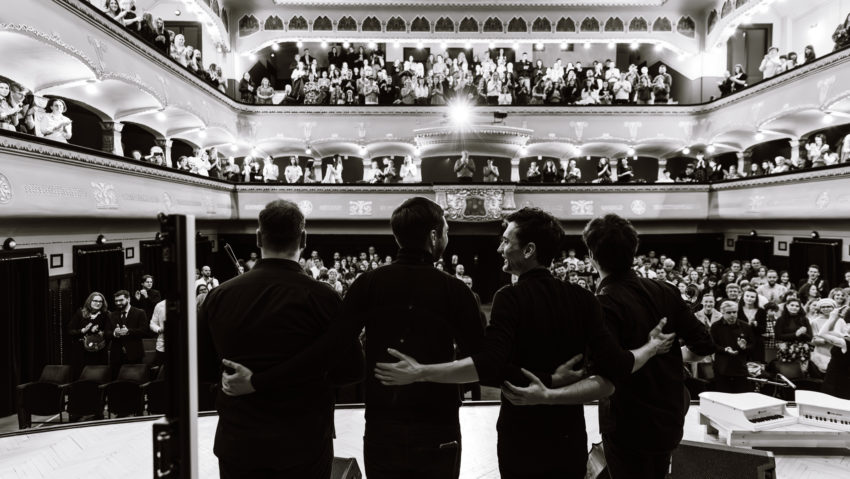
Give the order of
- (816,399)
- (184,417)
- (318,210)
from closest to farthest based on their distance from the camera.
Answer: (184,417)
(816,399)
(318,210)

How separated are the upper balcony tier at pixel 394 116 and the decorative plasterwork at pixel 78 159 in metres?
1.56

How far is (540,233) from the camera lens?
1.81m

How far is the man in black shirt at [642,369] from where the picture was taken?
195 centimetres

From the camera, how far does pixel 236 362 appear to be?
5.85 feet

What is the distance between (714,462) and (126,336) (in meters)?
6.59

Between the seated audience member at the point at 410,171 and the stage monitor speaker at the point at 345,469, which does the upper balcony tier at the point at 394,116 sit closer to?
the seated audience member at the point at 410,171

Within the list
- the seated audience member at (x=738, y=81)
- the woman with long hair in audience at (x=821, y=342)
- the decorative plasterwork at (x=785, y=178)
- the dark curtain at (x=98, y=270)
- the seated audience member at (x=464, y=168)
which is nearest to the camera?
the woman with long hair in audience at (x=821, y=342)

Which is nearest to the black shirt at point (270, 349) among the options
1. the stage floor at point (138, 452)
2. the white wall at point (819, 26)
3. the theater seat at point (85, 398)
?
the stage floor at point (138, 452)

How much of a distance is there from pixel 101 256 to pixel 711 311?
419 inches

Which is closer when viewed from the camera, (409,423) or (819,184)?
(409,423)

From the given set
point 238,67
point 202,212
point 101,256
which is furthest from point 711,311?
point 238,67

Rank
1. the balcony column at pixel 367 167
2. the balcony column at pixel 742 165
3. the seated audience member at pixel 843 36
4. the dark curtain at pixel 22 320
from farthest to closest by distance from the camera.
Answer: the balcony column at pixel 367 167 < the balcony column at pixel 742 165 < the seated audience member at pixel 843 36 < the dark curtain at pixel 22 320

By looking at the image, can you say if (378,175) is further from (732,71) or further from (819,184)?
(732,71)

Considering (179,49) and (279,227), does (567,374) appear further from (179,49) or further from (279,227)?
(179,49)
